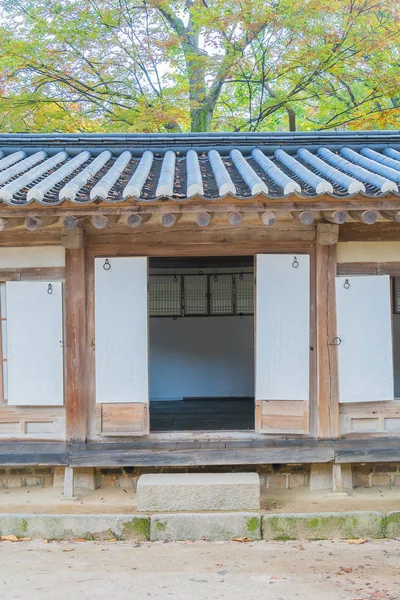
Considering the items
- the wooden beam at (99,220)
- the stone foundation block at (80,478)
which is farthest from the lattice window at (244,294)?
the wooden beam at (99,220)

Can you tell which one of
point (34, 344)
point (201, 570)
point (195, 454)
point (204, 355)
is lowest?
point (201, 570)

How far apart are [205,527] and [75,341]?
2.49 metres

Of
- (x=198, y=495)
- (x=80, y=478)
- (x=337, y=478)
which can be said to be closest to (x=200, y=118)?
(x=80, y=478)

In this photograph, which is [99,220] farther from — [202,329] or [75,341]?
[202,329]

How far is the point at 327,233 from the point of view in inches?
261

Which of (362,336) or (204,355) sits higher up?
(362,336)

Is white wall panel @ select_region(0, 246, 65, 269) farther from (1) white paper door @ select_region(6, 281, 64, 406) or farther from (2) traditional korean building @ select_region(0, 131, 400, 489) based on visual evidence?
(1) white paper door @ select_region(6, 281, 64, 406)

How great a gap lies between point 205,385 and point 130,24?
10.3 metres

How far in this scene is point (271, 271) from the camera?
6.70 meters

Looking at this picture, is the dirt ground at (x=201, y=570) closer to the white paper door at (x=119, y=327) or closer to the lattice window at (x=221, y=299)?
the white paper door at (x=119, y=327)

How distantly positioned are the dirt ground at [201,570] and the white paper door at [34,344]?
167cm

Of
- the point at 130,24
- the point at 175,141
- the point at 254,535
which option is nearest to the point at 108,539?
the point at 254,535

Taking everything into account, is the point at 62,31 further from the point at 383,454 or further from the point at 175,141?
the point at 383,454

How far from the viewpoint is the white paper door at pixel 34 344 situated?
6.64m
